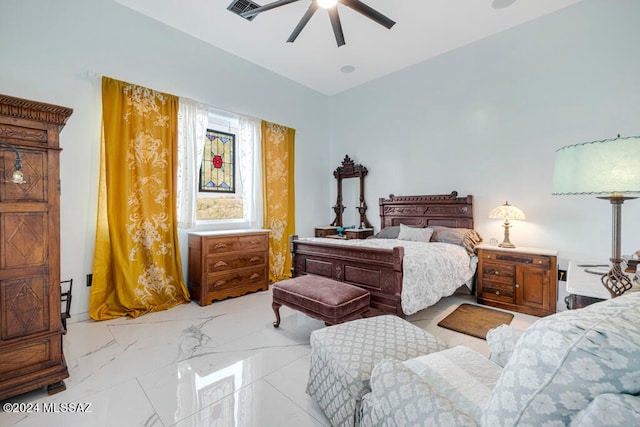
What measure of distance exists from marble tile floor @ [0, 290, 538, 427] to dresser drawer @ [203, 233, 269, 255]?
78 centimetres

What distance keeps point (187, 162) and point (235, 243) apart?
3.98ft

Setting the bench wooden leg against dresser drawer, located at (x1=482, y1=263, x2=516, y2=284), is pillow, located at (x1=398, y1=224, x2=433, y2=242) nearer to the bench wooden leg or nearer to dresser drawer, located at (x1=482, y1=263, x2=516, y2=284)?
dresser drawer, located at (x1=482, y1=263, x2=516, y2=284)

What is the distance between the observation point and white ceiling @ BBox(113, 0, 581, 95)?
10.7 feet

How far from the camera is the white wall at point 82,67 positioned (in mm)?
2682

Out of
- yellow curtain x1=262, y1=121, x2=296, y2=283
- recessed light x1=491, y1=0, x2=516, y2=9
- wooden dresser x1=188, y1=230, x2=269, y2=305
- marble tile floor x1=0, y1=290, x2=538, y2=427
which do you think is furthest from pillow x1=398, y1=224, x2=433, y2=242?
recessed light x1=491, y1=0, x2=516, y2=9

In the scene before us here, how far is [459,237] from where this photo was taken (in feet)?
12.0

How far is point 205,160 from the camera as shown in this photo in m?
4.10

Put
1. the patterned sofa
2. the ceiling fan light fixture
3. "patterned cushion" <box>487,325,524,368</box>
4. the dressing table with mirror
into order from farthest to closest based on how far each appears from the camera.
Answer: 1. the dressing table with mirror
2. the ceiling fan light fixture
3. "patterned cushion" <box>487,325,524,368</box>
4. the patterned sofa

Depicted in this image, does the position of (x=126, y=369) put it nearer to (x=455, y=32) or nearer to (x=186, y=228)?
(x=186, y=228)

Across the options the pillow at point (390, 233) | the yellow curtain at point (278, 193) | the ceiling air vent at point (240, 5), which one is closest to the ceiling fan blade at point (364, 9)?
the ceiling air vent at point (240, 5)

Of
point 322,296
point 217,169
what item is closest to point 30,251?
point 322,296

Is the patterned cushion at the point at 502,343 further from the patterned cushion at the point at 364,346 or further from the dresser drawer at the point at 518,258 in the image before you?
the dresser drawer at the point at 518,258

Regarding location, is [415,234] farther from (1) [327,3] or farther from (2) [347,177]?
(1) [327,3]

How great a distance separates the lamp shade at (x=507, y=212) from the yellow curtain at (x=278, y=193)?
3.01 metres
